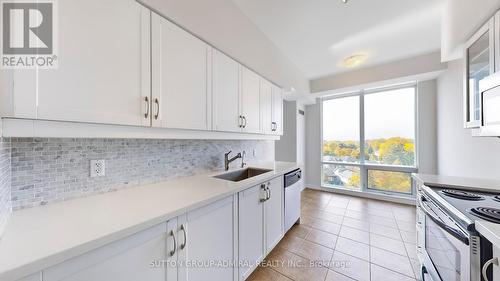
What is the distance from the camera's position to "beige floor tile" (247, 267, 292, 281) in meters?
1.69

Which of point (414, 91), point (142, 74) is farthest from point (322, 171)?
point (142, 74)

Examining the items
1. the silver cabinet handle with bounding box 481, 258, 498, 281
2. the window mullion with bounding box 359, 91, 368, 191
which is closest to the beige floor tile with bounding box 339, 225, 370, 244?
the silver cabinet handle with bounding box 481, 258, 498, 281

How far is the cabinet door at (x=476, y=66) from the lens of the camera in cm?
136

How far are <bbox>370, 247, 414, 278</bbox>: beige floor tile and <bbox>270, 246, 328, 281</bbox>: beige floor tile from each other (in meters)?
0.64

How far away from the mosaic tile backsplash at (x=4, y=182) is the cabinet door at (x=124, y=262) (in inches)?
14.1

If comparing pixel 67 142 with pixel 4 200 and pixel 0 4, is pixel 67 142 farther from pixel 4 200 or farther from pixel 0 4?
pixel 0 4

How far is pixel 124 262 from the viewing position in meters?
0.82

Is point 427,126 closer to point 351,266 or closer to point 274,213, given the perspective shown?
point 351,266

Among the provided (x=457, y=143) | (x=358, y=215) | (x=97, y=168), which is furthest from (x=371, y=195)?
(x=97, y=168)

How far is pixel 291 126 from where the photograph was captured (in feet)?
14.6

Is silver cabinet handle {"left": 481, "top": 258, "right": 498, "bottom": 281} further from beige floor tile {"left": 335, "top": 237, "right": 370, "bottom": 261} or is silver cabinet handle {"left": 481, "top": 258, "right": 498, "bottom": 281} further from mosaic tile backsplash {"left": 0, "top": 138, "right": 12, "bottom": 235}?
mosaic tile backsplash {"left": 0, "top": 138, "right": 12, "bottom": 235}

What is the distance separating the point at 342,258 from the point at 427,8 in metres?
2.97

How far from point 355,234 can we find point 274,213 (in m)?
1.36

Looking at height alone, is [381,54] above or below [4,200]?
above
